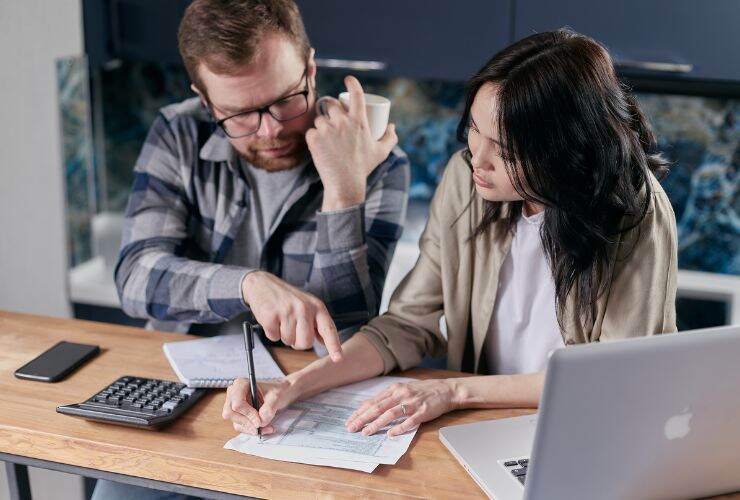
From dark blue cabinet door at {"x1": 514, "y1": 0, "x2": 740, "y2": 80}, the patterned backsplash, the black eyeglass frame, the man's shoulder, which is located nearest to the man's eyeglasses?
the black eyeglass frame

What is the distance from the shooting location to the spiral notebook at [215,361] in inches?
56.7

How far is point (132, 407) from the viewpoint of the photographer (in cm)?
132

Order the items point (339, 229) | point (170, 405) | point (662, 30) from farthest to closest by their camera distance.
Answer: point (662, 30)
point (339, 229)
point (170, 405)

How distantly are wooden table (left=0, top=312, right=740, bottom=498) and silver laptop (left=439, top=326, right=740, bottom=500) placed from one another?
6.1 inches

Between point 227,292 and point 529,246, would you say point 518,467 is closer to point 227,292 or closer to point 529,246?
point 529,246

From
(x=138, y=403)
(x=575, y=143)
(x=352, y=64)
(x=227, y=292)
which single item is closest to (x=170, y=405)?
(x=138, y=403)

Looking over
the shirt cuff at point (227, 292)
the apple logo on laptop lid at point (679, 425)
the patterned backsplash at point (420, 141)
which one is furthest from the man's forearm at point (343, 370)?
the patterned backsplash at point (420, 141)

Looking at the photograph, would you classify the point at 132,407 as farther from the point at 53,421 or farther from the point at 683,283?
the point at 683,283

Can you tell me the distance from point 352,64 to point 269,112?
2.79 ft

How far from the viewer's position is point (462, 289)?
164 cm

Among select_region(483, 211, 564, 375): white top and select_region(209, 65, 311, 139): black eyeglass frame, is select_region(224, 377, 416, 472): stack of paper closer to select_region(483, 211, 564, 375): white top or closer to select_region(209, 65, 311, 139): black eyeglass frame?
select_region(483, 211, 564, 375): white top

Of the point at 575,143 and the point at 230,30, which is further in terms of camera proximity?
the point at 230,30

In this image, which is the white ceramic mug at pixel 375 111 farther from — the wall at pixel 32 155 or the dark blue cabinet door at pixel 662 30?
the wall at pixel 32 155

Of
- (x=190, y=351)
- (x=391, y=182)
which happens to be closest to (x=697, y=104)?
(x=391, y=182)
